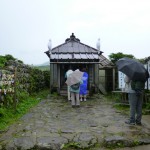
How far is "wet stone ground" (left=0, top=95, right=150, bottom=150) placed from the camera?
5.91 metres

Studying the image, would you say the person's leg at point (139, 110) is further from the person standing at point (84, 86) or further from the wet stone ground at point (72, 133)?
the person standing at point (84, 86)

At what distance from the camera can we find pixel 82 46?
769 inches

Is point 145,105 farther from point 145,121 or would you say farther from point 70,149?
point 70,149

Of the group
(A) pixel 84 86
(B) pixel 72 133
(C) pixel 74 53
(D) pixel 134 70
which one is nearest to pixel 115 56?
(C) pixel 74 53

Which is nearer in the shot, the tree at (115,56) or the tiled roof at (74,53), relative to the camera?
the tiled roof at (74,53)

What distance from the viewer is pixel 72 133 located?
22.4 feet

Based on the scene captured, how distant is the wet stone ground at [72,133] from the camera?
591 centimetres

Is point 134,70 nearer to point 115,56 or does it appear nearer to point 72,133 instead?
point 72,133

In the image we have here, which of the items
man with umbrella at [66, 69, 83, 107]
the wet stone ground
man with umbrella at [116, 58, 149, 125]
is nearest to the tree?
man with umbrella at [66, 69, 83, 107]

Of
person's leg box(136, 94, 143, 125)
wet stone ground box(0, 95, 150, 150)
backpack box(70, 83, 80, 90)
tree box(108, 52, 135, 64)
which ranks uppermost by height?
tree box(108, 52, 135, 64)

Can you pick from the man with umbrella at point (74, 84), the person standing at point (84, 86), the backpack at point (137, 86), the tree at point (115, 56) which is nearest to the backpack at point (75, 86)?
the man with umbrella at point (74, 84)

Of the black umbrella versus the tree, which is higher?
the tree

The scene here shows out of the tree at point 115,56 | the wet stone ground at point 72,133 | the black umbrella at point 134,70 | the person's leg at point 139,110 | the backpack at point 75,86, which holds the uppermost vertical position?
the tree at point 115,56

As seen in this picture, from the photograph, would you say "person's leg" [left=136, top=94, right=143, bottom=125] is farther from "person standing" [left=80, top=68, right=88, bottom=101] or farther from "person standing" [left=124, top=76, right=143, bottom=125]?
"person standing" [left=80, top=68, right=88, bottom=101]
